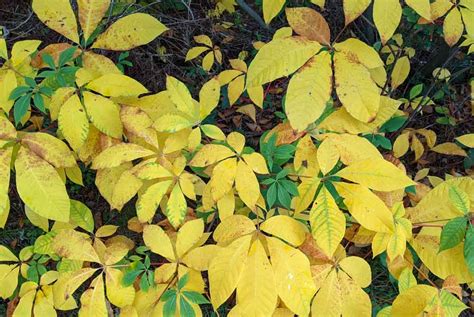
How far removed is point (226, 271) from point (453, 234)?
0.55m

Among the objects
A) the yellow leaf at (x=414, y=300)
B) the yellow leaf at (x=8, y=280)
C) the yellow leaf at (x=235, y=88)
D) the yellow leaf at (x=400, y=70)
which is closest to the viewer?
the yellow leaf at (x=414, y=300)

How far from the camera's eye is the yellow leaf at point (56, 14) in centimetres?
110

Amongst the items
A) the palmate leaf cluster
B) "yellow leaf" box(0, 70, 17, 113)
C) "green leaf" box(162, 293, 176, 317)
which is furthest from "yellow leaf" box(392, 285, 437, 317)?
"yellow leaf" box(0, 70, 17, 113)

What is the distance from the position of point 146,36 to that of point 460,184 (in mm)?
953

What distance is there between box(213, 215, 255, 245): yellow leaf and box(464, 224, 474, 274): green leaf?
1.68 ft

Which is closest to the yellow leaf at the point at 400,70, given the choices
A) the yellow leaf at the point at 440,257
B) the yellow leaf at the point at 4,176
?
the yellow leaf at the point at 440,257

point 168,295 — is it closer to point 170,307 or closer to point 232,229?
point 170,307

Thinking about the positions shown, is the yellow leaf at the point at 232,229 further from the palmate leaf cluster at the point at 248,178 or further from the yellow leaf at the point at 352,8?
the yellow leaf at the point at 352,8

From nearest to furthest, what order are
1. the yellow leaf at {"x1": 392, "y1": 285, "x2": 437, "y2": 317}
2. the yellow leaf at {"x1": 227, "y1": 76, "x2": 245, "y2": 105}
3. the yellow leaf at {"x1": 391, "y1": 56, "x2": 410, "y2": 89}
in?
the yellow leaf at {"x1": 392, "y1": 285, "x2": 437, "y2": 317} → the yellow leaf at {"x1": 227, "y1": 76, "x2": 245, "y2": 105} → the yellow leaf at {"x1": 391, "y1": 56, "x2": 410, "y2": 89}

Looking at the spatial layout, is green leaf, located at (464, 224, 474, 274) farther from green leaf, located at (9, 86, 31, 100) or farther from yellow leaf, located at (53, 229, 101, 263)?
green leaf, located at (9, 86, 31, 100)

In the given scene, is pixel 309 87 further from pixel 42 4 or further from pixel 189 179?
pixel 42 4

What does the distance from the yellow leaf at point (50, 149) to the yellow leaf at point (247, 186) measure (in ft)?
1.43

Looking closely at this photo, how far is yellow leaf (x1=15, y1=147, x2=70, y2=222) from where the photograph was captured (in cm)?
99

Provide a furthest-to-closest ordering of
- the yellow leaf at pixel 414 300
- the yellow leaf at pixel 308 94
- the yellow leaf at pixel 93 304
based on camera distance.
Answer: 1. the yellow leaf at pixel 93 304
2. the yellow leaf at pixel 414 300
3. the yellow leaf at pixel 308 94
